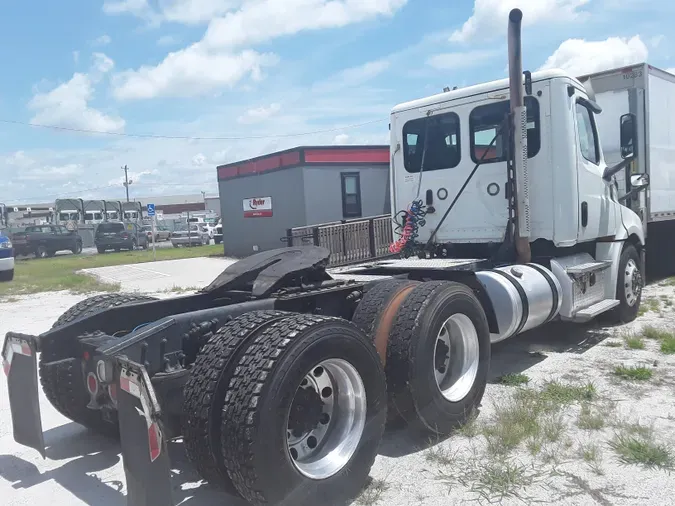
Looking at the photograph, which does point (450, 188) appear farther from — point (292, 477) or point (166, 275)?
point (166, 275)

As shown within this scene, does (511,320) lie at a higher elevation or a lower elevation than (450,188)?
lower

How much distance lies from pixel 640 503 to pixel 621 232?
5.21m

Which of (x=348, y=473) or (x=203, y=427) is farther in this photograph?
(x=348, y=473)

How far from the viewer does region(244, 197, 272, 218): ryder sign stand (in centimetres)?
2430

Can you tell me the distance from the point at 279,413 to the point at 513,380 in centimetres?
331

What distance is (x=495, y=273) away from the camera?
19.7 feet

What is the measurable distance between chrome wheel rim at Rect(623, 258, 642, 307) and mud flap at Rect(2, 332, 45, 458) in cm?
693

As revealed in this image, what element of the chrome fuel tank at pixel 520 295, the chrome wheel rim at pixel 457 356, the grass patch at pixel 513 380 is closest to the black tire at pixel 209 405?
the chrome wheel rim at pixel 457 356

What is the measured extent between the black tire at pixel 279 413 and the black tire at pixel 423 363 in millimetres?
617

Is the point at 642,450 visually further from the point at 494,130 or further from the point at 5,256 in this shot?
the point at 5,256

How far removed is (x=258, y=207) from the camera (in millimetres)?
24891

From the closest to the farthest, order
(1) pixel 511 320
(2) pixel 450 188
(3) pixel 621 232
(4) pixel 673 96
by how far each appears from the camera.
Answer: (1) pixel 511 320 < (2) pixel 450 188 < (3) pixel 621 232 < (4) pixel 673 96

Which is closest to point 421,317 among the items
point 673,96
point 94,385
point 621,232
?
point 94,385

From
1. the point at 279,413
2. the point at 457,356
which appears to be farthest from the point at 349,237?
the point at 279,413
